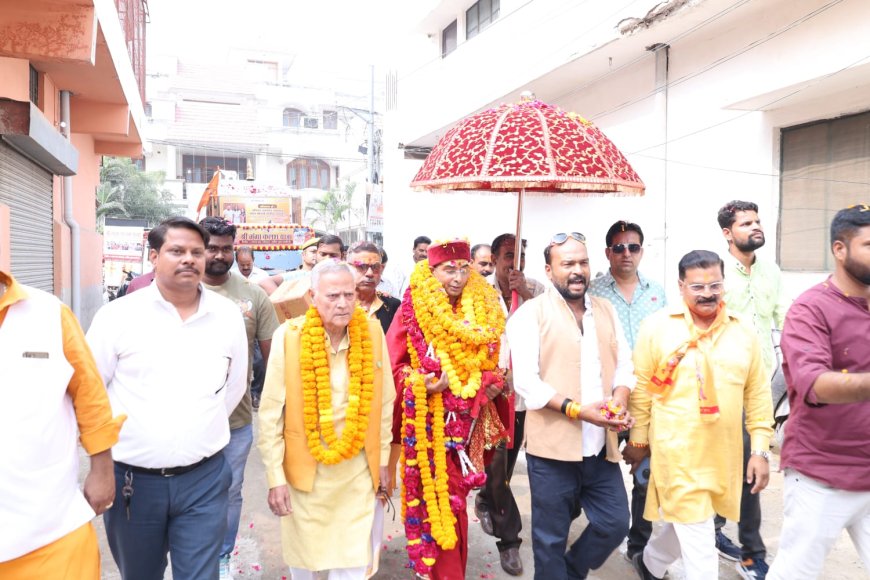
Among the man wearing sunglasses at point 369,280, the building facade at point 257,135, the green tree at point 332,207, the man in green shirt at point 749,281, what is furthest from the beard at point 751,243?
the building facade at point 257,135

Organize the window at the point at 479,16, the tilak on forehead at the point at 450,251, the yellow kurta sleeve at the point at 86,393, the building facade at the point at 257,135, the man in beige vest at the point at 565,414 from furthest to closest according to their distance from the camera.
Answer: the building facade at the point at 257,135, the window at the point at 479,16, the tilak on forehead at the point at 450,251, the man in beige vest at the point at 565,414, the yellow kurta sleeve at the point at 86,393

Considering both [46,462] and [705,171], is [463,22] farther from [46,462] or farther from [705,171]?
[46,462]

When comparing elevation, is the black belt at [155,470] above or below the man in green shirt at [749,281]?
below

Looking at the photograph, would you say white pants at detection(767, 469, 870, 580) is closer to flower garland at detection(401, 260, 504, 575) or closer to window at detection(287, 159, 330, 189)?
flower garland at detection(401, 260, 504, 575)

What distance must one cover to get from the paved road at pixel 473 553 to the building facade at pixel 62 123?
8.21 ft

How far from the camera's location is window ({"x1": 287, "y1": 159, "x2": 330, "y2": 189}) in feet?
151

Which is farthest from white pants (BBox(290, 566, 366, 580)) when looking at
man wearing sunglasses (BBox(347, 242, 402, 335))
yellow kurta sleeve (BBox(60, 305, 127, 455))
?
man wearing sunglasses (BBox(347, 242, 402, 335))

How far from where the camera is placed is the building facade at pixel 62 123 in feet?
22.2

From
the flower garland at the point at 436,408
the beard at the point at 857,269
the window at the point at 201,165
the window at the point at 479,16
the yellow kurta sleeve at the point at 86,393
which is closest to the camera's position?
the yellow kurta sleeve at the point at 86,393

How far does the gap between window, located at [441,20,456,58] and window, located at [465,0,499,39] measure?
2.02 ft

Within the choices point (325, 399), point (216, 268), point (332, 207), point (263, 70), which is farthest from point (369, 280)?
point (263, 70)

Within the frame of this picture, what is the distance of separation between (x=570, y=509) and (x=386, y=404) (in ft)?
3.88

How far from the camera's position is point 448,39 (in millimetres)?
15008

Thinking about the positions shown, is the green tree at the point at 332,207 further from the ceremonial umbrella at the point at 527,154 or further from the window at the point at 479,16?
the ceremonial umbrella at the point at 527,154
